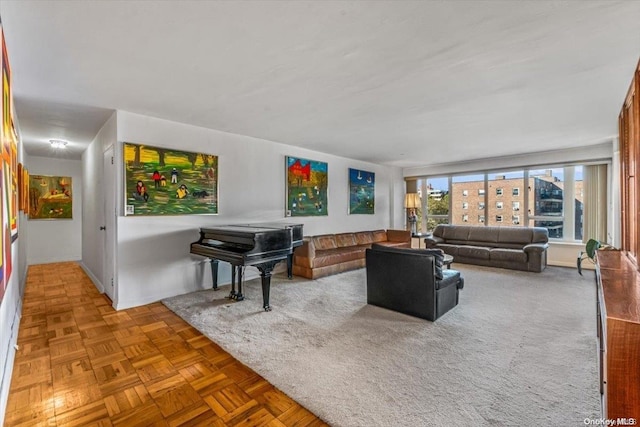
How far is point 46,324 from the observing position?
304 centimetres

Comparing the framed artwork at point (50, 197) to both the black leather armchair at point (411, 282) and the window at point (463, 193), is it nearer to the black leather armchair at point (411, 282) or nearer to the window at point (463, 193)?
the black leather armchair at point (411, 282)

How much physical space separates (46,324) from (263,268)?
2.27m

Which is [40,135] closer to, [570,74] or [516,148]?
[570,74]

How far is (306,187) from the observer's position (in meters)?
5.74

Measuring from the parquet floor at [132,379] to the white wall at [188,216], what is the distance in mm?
559

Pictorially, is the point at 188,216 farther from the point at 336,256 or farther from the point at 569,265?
the point at 569,265

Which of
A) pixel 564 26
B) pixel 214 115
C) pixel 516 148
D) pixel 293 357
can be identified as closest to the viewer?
pixel 564 26

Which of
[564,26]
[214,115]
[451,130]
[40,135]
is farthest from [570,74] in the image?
[40,135]

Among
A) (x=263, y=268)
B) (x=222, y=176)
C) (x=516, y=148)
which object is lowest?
(x=263, y=268)

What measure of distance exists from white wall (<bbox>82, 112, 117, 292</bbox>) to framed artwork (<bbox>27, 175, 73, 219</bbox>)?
56.8 inches

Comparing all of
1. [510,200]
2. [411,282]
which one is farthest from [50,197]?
[510,200]

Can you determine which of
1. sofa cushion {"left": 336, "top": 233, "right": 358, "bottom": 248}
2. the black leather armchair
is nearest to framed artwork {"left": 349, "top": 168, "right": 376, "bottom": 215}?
sofa cushion {"left": 336, "top": 233, "right": 358, "bottom": 248}

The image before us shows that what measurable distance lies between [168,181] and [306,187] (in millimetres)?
2571

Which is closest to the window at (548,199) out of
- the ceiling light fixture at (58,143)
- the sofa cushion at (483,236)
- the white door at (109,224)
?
the sofa cushion at (483,236)
